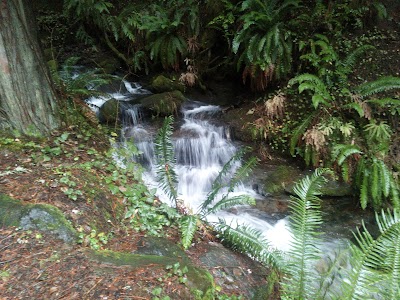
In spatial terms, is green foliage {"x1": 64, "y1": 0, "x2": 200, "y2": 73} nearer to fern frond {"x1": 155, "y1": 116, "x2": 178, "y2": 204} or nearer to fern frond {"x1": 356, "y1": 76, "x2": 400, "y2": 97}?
fern frond {"x1": 356, "y1": 76, "x2": 400, "y2": 97}

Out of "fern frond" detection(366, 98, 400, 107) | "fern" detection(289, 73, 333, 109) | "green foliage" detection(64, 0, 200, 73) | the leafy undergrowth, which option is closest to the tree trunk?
the leafy undergrowth

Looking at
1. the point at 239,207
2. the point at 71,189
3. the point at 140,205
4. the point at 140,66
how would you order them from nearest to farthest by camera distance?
the point at 71,189 → the point at 140,205 → the point at 239,207 → the point at 140,66

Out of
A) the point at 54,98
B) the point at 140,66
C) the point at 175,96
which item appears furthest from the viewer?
the point at 140,66

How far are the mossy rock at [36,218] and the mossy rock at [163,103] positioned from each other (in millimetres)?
4377

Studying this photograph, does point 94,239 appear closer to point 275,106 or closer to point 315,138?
point 315,138

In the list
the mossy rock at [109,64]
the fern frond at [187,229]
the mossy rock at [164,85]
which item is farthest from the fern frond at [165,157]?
the mossy rock at [109,64]

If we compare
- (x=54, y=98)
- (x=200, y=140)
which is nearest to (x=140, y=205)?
(x=54, y=98)

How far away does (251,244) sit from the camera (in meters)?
3.60

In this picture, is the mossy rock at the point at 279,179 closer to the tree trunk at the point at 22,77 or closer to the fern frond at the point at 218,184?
the fern frond at the point at 218,184

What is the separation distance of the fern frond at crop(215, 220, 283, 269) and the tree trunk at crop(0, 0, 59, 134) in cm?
271

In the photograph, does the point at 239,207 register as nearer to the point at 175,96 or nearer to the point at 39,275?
the point at 175,96

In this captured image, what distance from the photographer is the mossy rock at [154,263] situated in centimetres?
267

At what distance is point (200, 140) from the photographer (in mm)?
6781

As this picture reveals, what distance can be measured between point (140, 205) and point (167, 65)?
16.9 feet
